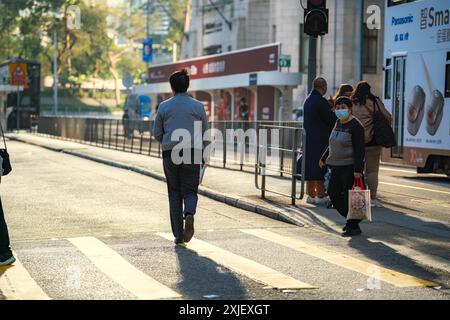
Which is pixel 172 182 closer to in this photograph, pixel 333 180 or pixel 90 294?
pixel 333 180

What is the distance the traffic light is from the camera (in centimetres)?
1528

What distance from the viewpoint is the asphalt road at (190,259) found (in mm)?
8133

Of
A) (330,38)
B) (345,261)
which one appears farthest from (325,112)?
(330,38)

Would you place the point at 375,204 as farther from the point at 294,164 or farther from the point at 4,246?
the point at 4,246

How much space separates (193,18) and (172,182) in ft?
209

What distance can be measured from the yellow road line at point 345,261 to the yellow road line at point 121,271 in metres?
2.01

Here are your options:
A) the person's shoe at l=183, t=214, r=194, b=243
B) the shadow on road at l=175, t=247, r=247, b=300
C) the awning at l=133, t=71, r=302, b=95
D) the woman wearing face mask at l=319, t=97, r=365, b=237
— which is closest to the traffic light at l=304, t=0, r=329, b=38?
the woman wearing face mask at l=319, t=97, r=365, b=237

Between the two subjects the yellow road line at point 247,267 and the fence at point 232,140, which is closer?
the yellow road line at point 247,267

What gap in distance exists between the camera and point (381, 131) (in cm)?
1424

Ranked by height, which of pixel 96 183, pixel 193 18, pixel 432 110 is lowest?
pixel 96 183

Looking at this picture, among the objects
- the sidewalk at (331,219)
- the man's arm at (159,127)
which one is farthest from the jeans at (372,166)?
the man's arm at (159,127)

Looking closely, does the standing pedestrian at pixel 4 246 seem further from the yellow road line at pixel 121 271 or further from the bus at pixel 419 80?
the bus at pixel 419 80

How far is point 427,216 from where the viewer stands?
44.6 feet
